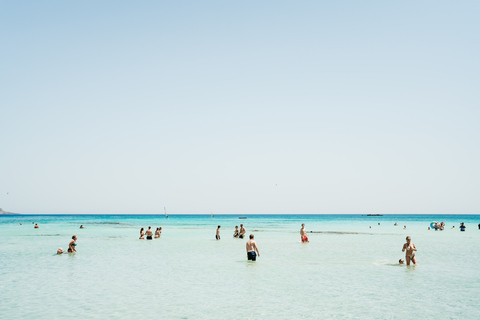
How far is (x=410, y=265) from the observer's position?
909 inches

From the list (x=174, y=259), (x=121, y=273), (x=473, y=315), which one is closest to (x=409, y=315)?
(x=473, y=315)

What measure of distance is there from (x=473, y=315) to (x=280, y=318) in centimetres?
631

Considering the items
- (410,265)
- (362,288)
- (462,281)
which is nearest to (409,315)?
(362,288)

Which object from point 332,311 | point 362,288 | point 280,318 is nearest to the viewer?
point 280,318

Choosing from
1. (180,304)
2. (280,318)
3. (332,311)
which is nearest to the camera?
(280,318)

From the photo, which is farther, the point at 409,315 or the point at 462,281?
the point at 462,281

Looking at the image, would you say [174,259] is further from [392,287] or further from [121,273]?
[392,287]

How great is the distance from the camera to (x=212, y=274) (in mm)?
20000

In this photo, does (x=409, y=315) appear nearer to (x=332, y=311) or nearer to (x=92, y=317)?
(x=332, y=311)

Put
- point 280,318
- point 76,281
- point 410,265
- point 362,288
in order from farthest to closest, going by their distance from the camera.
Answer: point 410,265 < point 76,281 < point 362,288 < point 280,318

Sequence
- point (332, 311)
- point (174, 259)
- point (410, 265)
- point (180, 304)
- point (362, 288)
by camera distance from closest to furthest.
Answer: point (332, 311)
point (180, 304)
point (362, 288)
point (410, 265)
point (174, 259)

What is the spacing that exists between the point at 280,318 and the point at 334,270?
10.0 m

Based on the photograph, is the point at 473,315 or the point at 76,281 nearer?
the point at 473,315

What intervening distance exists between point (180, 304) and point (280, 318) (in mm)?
3832
